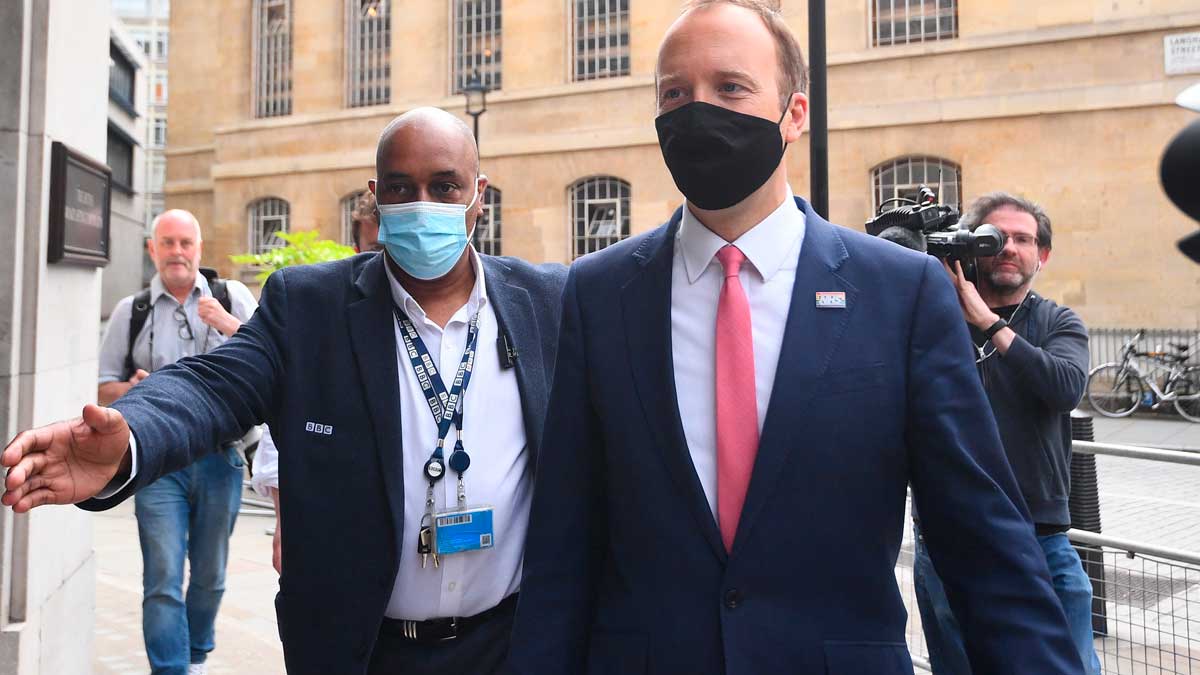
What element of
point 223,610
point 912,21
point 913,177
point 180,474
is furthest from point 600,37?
point 180,474

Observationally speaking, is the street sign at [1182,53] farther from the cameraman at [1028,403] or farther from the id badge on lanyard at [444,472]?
the id badge on lanyard at [444,472]

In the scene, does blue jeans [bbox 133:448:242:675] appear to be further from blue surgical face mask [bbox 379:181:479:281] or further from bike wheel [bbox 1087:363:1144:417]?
bike wheel [bbox 1087:363:1144:417]

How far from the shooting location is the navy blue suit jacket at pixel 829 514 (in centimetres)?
194

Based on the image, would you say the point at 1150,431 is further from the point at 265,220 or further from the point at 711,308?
the point at 265,220

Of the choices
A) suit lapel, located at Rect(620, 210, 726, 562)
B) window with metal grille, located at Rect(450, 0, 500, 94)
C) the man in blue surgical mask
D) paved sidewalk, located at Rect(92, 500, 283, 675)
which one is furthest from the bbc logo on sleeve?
window with metal grille, located at Rect(450, 0, 500, 94)

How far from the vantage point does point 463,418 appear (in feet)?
9.97

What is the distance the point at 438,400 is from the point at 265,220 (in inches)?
1257

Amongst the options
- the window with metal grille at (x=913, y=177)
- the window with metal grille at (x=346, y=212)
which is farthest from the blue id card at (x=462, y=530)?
the window with metal grille at (x=346, y=212)

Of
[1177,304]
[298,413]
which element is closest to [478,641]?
[298,413]

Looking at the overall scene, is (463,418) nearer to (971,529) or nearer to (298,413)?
(298,413)

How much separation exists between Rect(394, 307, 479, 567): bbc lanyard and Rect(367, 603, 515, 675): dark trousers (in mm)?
231

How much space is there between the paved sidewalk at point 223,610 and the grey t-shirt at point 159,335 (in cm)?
168

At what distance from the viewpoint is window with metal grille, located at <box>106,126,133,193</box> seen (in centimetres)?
5325

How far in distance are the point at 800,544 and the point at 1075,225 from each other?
22.2 m
